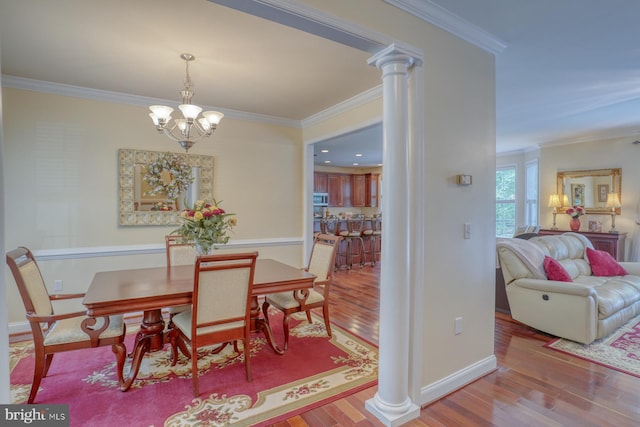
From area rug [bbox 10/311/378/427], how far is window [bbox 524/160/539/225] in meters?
6.11

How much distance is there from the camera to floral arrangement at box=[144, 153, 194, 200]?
3.99 meters

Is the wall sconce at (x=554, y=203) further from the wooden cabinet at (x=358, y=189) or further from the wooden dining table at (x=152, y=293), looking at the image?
the wooden dining table at (x=152, y=293)

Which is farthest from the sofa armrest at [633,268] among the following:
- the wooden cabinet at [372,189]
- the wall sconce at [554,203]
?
the wooden cabinet at [372,189]

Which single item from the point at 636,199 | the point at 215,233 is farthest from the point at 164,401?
the point at 636,199

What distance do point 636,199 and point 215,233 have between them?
277 inches

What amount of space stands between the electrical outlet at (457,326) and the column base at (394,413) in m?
0.61

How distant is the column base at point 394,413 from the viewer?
1976mm

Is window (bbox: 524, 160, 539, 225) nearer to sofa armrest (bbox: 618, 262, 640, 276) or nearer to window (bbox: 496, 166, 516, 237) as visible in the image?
window (bbox: 496, 166, 516, 237)

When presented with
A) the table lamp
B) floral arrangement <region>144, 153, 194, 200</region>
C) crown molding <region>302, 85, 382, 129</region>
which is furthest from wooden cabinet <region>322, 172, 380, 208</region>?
floral arrangement <region>144, 153, 194, 200</region>

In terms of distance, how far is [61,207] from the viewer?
11.6 ft

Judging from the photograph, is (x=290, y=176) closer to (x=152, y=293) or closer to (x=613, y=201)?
(x=152, y=293)

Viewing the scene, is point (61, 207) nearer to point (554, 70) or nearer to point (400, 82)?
point (400, 82)

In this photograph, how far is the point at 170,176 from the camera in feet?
13.5

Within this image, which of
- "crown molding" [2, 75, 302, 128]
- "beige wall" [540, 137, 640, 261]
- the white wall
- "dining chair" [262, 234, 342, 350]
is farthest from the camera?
"beige wall" [540, 137, 640, 261]
